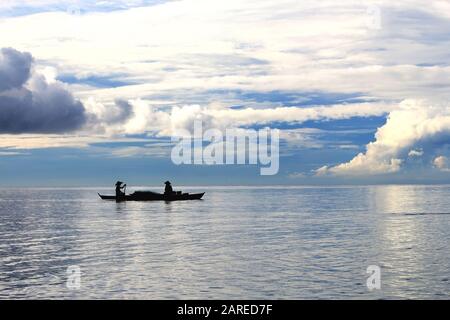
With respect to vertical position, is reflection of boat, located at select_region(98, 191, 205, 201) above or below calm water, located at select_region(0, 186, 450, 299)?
above

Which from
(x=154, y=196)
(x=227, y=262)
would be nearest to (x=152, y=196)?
(x=154, y=196)

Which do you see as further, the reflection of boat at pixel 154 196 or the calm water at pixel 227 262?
the reflection of boat at pixel 154 196

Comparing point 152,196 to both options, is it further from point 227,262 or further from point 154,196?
point 227,262

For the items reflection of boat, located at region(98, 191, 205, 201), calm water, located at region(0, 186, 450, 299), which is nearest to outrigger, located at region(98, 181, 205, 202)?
reflection of boat, located at region(98, 191, 205, 201)

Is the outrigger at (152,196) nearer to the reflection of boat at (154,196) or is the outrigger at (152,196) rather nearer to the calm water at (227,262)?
the reflection of boat at (154,196)

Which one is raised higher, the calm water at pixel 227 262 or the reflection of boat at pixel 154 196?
the reflection of boat at pixel 154 196

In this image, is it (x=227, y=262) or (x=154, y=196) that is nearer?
(x=227, y=262)

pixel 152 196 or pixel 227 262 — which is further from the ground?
pixel 152 196

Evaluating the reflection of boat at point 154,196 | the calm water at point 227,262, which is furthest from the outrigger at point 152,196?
the calm water at point 227,262

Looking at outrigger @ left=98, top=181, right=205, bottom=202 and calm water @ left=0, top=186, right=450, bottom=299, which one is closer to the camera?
calm water @ left=0, top=186, right=450, bottom=299

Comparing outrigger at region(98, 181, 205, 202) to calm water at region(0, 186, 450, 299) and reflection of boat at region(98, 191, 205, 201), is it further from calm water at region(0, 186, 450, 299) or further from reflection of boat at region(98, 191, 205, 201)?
calm water at region(0, 186, 450, 299)

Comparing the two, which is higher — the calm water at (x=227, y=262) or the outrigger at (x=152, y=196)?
the outrigger at (x=152, y=196)

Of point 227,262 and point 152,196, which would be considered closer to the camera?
point 227,262
